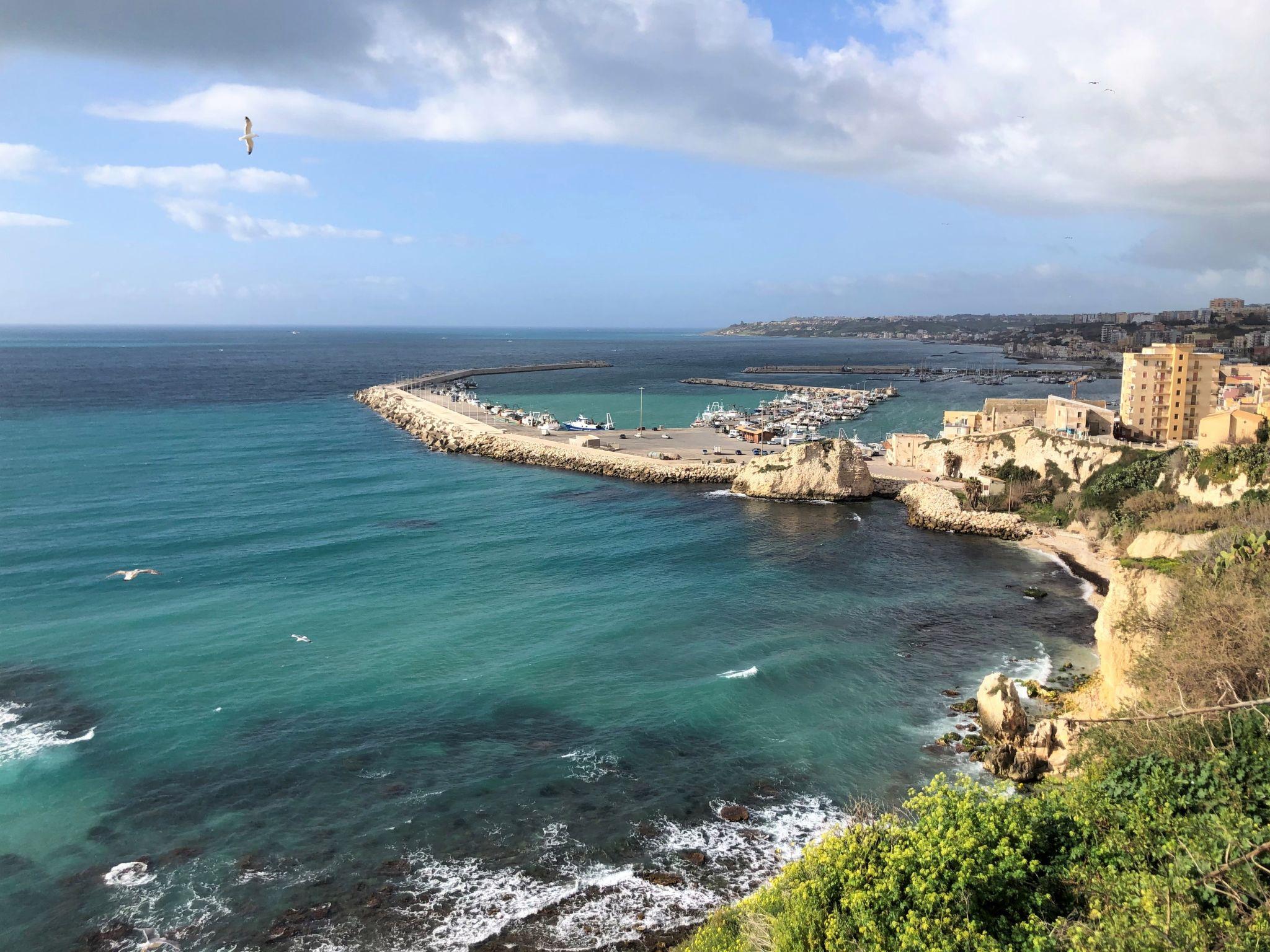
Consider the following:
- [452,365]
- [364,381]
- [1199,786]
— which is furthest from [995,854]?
[452,365]

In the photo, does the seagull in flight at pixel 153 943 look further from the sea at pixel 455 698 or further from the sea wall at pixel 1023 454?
the sea wall at pixel 1023 454

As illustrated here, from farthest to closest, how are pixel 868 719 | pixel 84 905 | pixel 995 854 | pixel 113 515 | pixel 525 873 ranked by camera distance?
pixel 113 515 < pixel 868 719 < pixel 525 873 < pixel 84 905 < pixel 995 854

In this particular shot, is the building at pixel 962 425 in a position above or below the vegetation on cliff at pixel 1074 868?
above

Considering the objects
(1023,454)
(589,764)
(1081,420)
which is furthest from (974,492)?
(589,764)

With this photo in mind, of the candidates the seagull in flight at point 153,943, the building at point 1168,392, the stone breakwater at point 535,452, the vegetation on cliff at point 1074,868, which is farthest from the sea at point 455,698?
the building at point 1168,392

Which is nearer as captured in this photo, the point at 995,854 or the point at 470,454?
the point at 995,854

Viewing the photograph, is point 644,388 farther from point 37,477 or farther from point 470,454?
point 37,477
